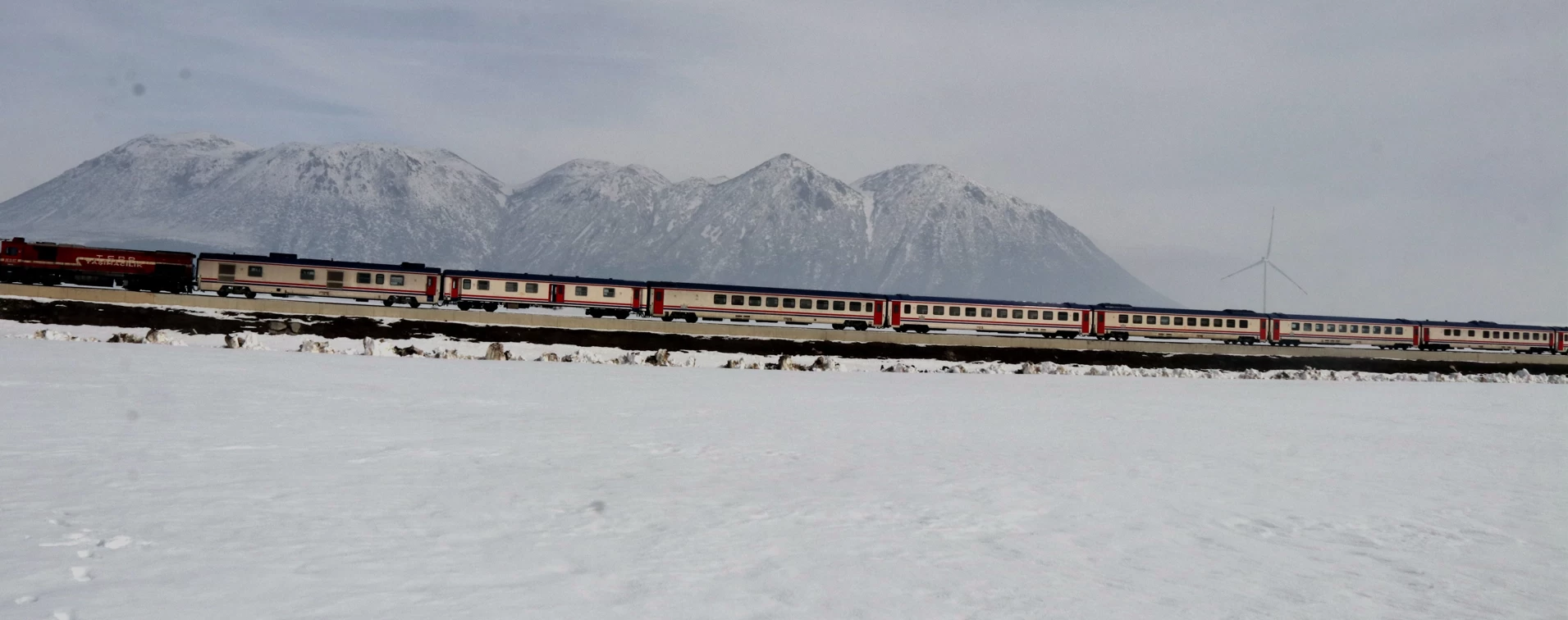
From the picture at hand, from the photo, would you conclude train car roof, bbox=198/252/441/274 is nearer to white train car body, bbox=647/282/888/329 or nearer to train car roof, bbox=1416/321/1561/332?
white train car body, bbox=647/282/888/329

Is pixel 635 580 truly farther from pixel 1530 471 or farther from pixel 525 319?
pixel 525 319

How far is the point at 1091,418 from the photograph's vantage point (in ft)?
69.7

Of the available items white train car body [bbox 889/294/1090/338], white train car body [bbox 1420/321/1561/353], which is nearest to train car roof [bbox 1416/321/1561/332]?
white train car body [bbox 1420/321/1561/353]

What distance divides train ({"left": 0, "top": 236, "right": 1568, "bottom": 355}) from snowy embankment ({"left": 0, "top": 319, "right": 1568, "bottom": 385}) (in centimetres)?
1492

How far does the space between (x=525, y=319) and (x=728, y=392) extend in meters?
28.9

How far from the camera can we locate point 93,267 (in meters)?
57.2

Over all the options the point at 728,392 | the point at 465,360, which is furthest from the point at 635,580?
the point at 465,360

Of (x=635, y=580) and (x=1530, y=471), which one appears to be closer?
(x=635, y=580)

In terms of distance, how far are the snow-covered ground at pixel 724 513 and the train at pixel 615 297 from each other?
1612 inches

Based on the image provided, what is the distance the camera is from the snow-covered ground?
689cm

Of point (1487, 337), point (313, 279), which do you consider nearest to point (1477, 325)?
point (1487, 337)

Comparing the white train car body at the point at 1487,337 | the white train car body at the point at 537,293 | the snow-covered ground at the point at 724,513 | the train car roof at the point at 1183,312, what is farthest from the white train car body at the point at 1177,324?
the snow-covered ground at the point at 724,513

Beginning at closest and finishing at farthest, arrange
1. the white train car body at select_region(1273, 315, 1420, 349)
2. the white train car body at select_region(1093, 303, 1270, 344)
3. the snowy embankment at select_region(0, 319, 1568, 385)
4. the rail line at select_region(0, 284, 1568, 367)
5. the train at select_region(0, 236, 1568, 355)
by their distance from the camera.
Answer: the snowy embankment at select_region(0, 319, 1568, 385) < the rail line at select_region(0, 284, 1568, 367) < the train at select_region(0, 236, 1568, 355) < the white train car body at select_region(1093, 303, 1270, 344) < the white train car body at select_region(1273, 315, 1420, 349)

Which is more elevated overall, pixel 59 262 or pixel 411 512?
pixel 59 262
